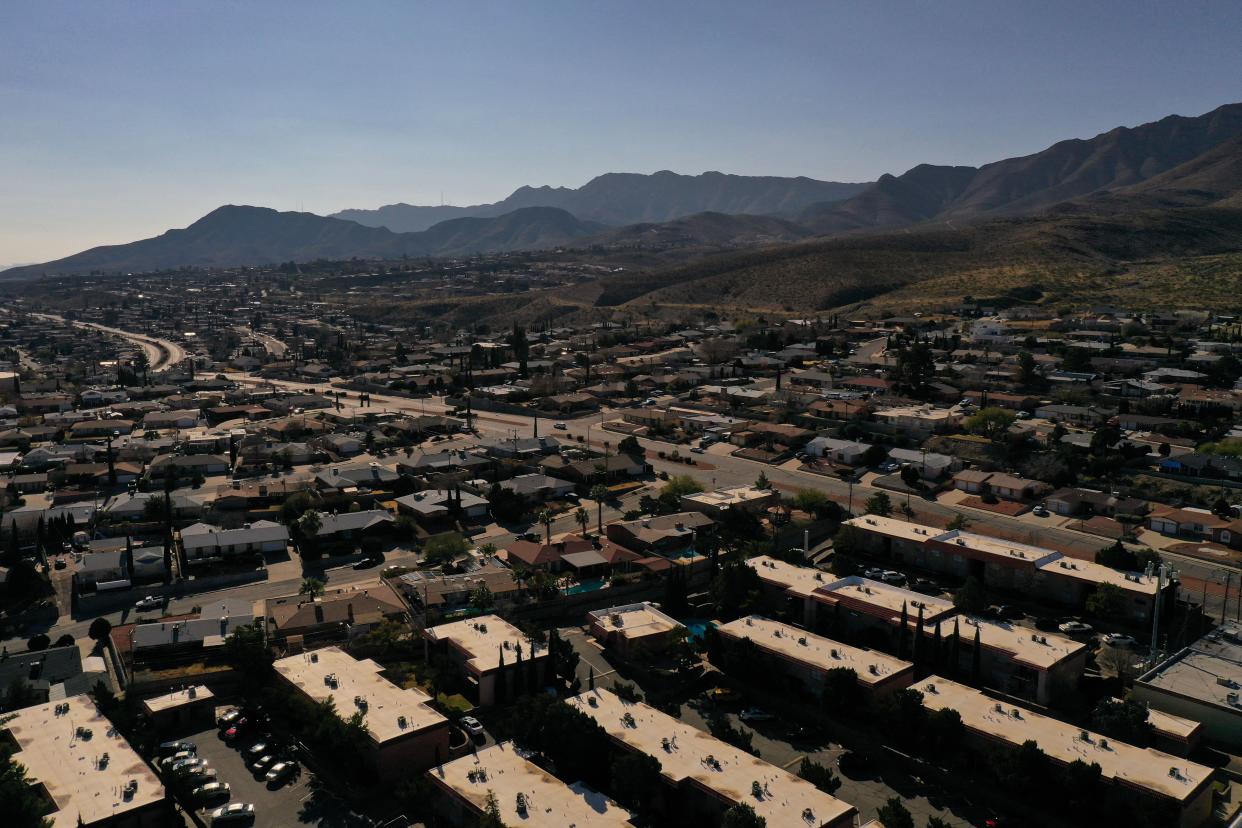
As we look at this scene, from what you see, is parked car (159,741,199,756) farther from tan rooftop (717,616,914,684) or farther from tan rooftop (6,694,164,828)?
tan rooftop (717,616,914,684)

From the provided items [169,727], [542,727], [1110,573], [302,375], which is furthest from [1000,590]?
[302,375]

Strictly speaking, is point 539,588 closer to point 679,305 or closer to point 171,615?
point 171,615

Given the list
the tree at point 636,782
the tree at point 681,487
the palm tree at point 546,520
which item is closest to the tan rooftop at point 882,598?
the tree at point 636,782

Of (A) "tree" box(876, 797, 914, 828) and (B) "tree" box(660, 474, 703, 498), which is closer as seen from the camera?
(A) "tree" box(876, 797, 914, 828)

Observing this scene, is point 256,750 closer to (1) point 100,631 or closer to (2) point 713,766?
(1) point 100,631

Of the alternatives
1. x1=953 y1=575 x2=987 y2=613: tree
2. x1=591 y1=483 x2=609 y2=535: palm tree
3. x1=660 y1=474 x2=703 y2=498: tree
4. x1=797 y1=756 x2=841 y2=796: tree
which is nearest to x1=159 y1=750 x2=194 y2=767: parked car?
x1=797 y1=756 x2=841 y2=796: tree

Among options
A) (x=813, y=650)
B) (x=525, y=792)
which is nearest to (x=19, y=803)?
(x=525, y=792)
